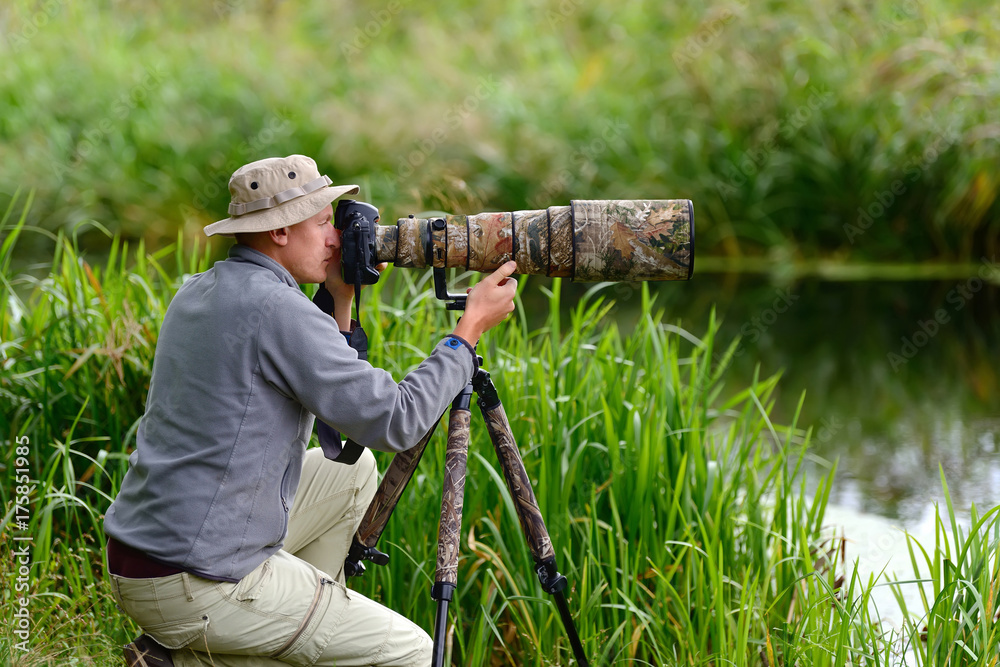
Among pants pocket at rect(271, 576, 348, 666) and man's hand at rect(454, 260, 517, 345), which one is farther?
man's hand at rect(454, 260, 517, 345)

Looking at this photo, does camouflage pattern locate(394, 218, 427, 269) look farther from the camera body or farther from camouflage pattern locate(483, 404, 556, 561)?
camouflage pattern locate(483, 404, 556, 561)

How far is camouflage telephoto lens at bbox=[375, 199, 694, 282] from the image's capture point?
6.76 ft

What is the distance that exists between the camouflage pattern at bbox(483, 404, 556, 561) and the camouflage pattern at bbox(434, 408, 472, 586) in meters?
0.10

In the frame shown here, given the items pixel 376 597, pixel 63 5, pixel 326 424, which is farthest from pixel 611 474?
pixel 63 5

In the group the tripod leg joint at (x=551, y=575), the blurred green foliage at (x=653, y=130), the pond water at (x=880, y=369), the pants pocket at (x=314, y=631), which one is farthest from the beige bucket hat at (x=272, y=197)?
the blurred green foliage at (x=653, y=130)

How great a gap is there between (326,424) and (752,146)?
6517 millimetres

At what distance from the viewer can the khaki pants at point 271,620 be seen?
6.17ft

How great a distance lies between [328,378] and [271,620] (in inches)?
17.7

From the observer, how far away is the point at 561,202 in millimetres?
8094

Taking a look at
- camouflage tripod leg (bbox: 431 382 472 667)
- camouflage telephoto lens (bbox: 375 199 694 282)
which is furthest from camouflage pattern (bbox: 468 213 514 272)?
camouflage tripod leg (bbox: 431 382 472 667)

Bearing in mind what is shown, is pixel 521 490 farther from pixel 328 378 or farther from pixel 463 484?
pixel 328 378

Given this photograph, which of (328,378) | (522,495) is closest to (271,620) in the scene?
(328,378)

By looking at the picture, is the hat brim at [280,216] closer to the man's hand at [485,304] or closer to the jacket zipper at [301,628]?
the man's hand at [485,304]

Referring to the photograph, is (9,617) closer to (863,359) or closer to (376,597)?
(376,597)
